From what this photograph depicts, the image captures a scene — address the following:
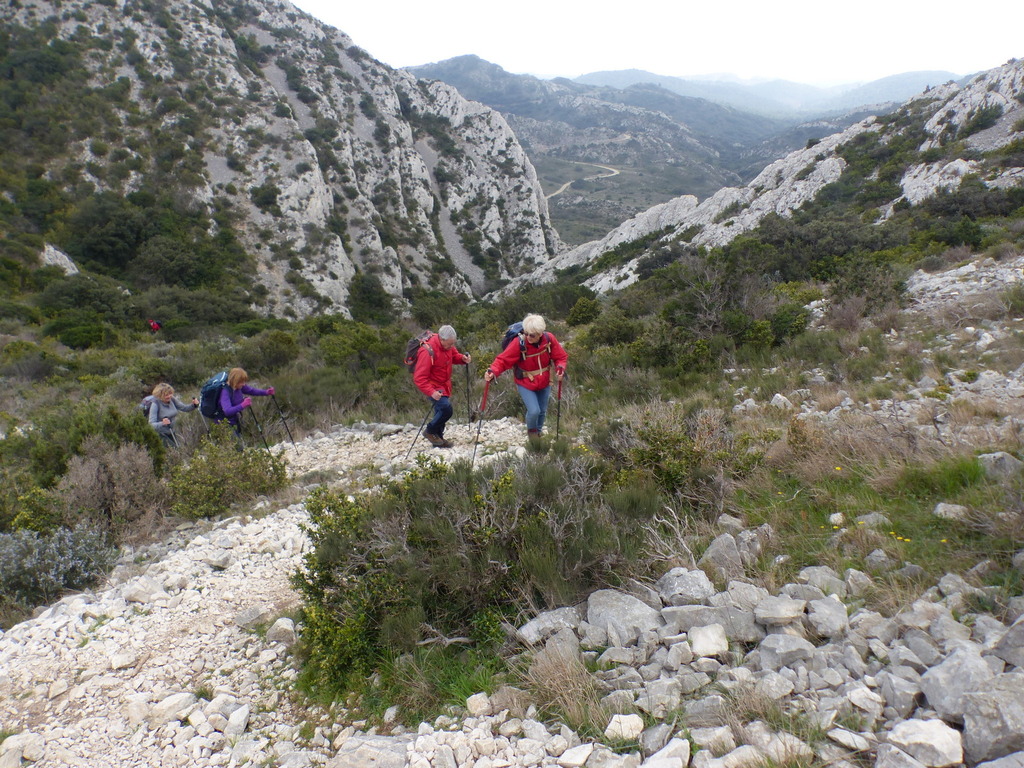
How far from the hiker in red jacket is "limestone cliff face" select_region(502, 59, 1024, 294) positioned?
19.8 m

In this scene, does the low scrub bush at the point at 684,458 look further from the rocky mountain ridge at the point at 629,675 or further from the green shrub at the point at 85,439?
the green shrub at the point at 85,439

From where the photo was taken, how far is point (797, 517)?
3338 millimetres

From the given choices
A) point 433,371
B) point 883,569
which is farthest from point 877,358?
point 433,371

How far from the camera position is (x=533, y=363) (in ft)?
20.1

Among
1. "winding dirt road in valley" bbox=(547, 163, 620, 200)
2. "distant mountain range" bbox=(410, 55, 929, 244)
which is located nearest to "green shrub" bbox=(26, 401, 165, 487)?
"distant mountain range" bbox=(410, 55, 929, 244)

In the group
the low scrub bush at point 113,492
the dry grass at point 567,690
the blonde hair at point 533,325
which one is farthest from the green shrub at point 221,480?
the dry grass at point 567,690

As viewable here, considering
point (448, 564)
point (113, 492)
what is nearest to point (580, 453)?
point (448, 564)

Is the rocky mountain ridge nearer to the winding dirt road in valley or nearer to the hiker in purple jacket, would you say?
the hiker in purple jacket

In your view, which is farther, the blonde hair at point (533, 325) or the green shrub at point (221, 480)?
the blonde hair at point (533, 325)

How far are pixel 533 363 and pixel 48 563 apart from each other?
4.89m

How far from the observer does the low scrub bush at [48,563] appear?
3.98 meters

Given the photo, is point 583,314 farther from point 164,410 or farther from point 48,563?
point 48,563

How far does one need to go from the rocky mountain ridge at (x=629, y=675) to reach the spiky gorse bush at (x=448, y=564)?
260 mm

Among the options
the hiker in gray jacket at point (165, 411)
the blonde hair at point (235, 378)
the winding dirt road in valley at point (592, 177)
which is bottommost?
the hiker in gray jacket at point (165, 411)
